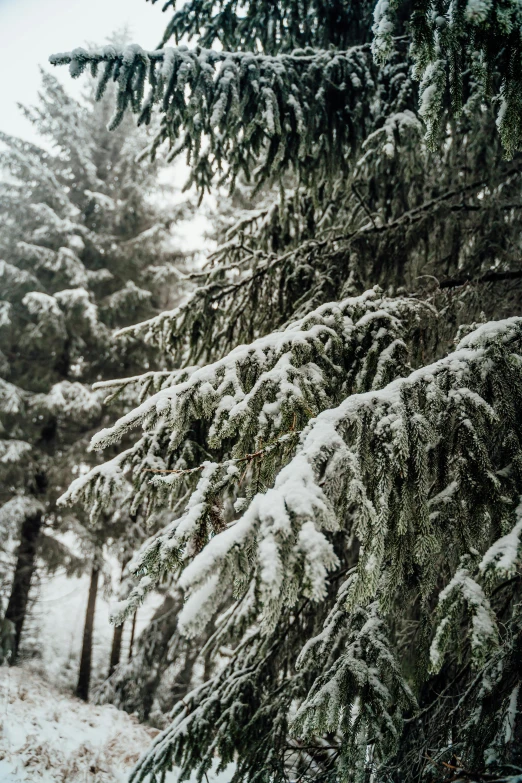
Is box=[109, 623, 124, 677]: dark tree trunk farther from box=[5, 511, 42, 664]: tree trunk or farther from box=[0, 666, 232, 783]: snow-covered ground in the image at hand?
box=[0, 666, 232, 783]: snow-covered ground

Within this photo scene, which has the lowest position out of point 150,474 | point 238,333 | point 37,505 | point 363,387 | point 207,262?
point 37,505

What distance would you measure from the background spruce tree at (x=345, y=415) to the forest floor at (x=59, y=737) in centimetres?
302

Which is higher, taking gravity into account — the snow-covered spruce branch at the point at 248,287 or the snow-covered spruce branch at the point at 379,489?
the snow-covered spruce branch at the point at 248,287

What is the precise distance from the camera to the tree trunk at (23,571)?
26.9 feet

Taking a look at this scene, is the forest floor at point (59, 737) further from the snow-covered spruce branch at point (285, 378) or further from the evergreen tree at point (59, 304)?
the snow-covered spruce branch at point (285, 378)

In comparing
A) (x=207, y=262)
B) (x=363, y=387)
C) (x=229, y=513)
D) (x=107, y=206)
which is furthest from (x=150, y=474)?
(x=107, y=206)

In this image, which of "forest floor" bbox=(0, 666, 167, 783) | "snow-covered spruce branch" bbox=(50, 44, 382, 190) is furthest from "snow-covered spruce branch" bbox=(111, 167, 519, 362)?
"forest floor" bbox=(0, 666, 167, 783)

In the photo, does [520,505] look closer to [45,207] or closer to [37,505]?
[37,505]

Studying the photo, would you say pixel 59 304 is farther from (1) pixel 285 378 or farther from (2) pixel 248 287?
(1) pixel 285 378

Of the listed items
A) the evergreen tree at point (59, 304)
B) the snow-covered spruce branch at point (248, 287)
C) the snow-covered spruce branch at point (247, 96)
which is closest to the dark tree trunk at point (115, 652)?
the evergreen tree at point (59, 304)

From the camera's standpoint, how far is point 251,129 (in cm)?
279

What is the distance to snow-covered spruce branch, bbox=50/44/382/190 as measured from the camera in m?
2.55

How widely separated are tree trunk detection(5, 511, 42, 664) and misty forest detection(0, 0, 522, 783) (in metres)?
1.85

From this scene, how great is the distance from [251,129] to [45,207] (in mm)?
7393
